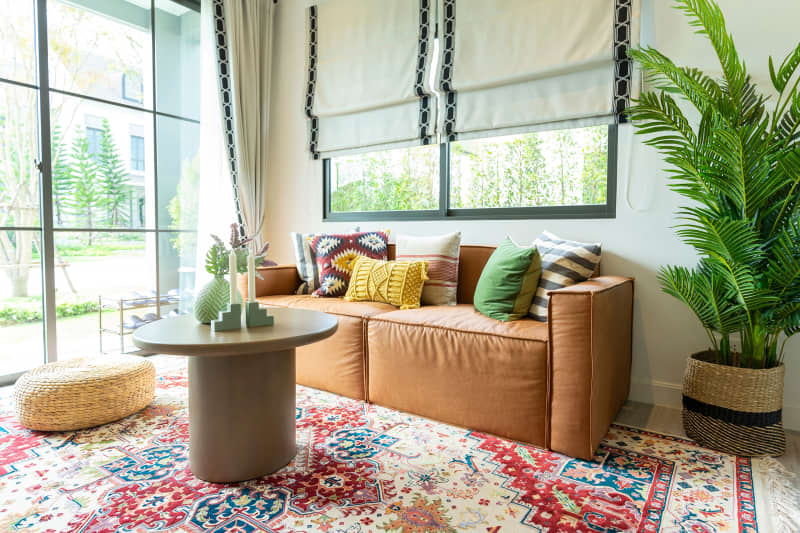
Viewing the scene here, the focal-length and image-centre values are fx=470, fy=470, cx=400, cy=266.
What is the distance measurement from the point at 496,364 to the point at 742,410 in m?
0.94

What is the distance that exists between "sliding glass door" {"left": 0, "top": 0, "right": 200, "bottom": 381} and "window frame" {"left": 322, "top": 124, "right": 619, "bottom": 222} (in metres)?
1.02

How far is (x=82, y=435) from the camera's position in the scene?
196 cm

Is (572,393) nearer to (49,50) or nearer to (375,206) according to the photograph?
(375,206)

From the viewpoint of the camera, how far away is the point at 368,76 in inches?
129

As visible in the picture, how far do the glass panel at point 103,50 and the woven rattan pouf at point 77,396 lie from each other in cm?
179

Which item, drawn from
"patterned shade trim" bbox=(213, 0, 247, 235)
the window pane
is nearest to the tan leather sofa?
the window pane

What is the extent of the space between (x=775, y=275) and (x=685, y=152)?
56 centimetres

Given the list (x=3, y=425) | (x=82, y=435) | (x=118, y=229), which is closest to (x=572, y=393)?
(x=82, y=435)

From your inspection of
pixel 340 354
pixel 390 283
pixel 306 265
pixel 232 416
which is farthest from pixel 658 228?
pixel 232 416

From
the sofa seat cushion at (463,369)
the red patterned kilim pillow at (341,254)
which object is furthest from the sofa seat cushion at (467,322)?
the red patterned kilim pillow at (341,254)

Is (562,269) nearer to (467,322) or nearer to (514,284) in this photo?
(514,284)

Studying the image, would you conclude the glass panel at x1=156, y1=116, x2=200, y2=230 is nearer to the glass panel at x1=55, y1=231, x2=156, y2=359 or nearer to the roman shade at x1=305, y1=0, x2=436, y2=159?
the glass panel at x1=55, y1=231, x2=156, y2=359

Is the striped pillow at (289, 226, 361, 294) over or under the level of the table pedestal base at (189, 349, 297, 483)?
over

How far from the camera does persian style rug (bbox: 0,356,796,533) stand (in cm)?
138
